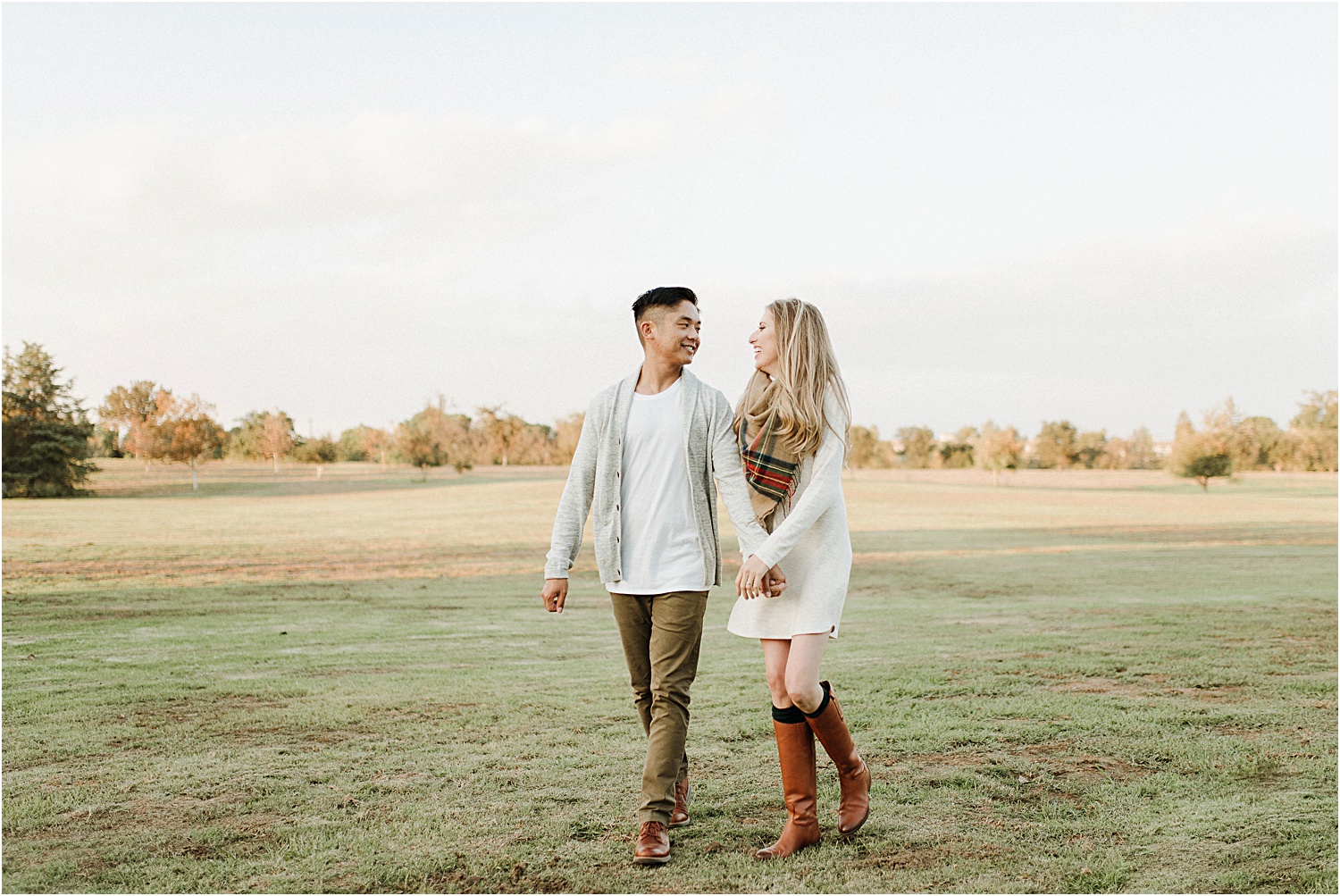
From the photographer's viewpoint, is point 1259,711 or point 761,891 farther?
point 1259,711

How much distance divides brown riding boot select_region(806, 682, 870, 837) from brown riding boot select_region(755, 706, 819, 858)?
0.22 feet

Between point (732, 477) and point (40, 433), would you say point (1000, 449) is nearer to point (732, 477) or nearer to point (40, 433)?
point (40, 433)

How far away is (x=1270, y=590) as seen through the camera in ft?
44.7

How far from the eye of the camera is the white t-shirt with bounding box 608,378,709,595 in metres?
3.83

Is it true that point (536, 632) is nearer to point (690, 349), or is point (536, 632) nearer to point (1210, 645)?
point (1210, 645)

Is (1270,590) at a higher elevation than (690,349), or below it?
below

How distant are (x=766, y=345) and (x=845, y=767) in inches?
65.1

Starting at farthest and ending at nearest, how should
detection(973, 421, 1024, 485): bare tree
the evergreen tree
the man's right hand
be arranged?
detection(973, 421, 1024, 485): bare tree → the evergreen tree → the man's right hand

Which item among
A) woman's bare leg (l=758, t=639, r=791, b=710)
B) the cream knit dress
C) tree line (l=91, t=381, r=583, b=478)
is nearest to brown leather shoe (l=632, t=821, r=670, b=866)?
woman's bare leg (l=758, t=639, r=791, b=710)

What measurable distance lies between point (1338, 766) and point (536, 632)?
23.0 feet

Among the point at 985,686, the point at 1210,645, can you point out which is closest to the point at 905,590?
the point at 1210,645

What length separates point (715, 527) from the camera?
12.9 ft

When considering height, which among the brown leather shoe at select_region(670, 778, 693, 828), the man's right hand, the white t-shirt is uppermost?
the white t-shirt

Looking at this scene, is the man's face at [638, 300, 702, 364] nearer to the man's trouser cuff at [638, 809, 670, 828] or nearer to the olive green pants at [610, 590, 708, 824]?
the olive green pants at [610, 590, 708, 824]
